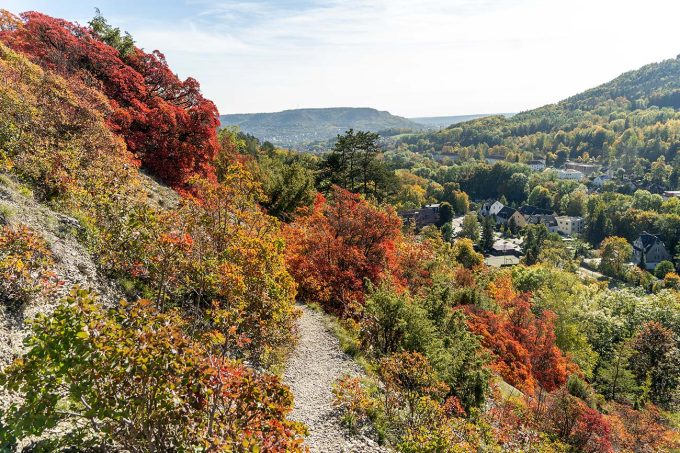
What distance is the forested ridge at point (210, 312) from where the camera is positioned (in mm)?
4438

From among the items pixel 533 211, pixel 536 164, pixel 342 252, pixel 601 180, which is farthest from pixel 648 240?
pixel 536 164

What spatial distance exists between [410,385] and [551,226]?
9457cm

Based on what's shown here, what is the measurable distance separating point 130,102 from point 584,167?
6127 inches

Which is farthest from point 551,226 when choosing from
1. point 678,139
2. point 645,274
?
point 678,139

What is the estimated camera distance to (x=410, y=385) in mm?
10852

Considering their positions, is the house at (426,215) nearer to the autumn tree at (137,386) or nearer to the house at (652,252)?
the house at (652,252)

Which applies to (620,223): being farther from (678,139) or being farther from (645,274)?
(678,139)

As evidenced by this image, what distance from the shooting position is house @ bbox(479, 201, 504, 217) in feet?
342

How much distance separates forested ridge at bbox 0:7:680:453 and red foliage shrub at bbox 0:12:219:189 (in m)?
0.10

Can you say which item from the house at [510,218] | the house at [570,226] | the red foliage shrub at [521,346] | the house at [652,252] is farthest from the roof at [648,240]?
the red foliage shrub at [521,346]

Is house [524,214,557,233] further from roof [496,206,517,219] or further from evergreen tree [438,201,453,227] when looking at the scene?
evergreen tree [438,201,453,227]

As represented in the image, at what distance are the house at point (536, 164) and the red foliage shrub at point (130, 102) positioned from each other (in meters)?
→ 148

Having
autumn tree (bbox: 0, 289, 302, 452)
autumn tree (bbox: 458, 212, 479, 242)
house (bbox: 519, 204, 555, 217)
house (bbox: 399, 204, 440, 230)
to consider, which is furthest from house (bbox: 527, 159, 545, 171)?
autumn tree (bbox: 0, 289, 302, 452)

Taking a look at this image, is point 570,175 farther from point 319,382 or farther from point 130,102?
point 319,382
